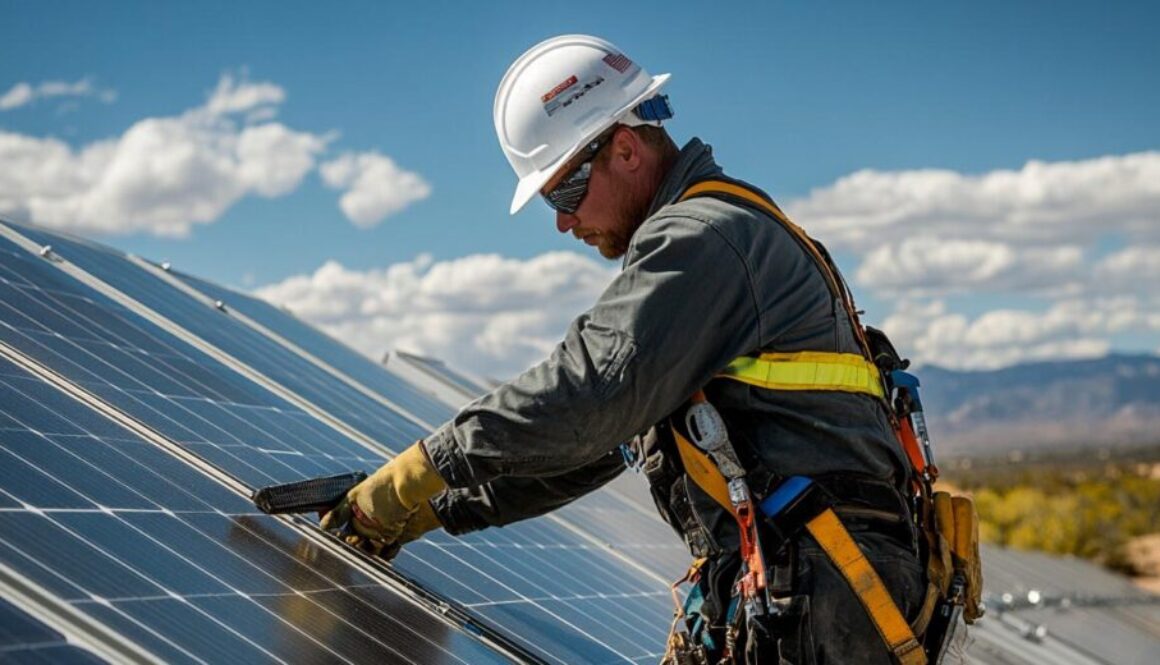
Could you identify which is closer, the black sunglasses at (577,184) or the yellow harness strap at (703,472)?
the yellow harness strap at (703,472)

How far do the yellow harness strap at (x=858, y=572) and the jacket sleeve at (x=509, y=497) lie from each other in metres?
1.23

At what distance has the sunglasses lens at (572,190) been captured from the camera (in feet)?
17.2

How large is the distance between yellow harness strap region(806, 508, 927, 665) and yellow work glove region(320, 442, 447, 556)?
132cm

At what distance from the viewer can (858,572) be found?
4.75 meters

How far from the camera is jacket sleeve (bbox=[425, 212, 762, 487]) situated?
456 centimetres

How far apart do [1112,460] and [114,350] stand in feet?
618

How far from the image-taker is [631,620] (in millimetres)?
7055

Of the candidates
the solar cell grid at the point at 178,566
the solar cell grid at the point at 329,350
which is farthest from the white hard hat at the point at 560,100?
the solar cell grid at the point at 329,350

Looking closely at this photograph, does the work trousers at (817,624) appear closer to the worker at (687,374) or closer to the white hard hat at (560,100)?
the worker at (687,374)

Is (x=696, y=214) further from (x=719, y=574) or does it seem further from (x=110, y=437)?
(x=110, y=437)

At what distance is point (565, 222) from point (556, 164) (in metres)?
0.24

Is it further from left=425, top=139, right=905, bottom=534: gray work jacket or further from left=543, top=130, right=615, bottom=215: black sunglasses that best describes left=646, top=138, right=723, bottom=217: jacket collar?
left=543, top=130, right=615, bottom=215: black sunglasses

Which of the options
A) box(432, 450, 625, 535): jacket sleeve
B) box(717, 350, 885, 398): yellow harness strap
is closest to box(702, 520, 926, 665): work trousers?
box(717, 350, 885, 398): yellow harness strap

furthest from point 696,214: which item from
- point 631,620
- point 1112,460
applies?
point 1112,460
